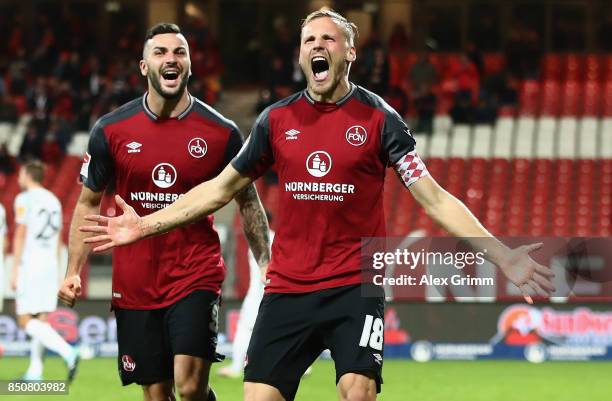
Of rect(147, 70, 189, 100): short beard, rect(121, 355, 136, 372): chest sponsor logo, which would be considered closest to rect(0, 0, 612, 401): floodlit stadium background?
rect(121, 355, 136, 372): chest sponsor logo

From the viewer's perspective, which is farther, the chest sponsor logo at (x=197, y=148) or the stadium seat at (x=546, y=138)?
the stadium seat at (x=546, y=138)

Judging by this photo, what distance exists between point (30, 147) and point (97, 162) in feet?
42.7

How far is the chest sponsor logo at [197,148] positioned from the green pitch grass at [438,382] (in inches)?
162

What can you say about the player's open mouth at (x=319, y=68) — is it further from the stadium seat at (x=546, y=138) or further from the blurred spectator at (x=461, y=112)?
the blurred spectator at (x=461, y=112)

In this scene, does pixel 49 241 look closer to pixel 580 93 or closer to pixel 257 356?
pixel 257 356

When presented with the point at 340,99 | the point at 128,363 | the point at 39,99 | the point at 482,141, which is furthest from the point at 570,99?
the point at 340,99

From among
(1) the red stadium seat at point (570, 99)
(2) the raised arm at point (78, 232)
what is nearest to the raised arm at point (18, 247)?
(2) the raised arm at point (78, 232)

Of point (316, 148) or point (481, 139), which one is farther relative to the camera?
point (481, 139)

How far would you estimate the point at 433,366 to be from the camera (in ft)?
44.4

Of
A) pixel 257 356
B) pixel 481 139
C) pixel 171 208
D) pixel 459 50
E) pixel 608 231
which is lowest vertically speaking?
pixel 257 356

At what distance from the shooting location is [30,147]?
765 inches

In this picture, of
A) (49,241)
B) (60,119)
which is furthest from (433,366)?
(60,119)

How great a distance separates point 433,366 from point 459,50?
12.3 metres

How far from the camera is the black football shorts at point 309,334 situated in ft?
18.6
